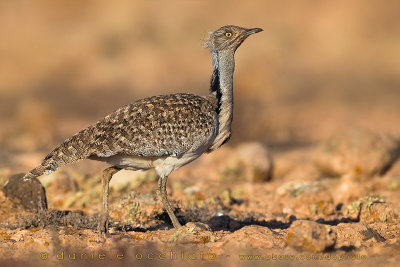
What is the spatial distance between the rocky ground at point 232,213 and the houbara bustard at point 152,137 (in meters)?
0.60

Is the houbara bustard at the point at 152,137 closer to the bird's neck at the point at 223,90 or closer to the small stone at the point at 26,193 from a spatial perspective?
the bird's neck at the point at 223,90

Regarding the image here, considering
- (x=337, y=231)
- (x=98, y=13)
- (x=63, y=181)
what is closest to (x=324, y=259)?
(x=337, y=231)

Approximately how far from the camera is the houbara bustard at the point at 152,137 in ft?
18.8

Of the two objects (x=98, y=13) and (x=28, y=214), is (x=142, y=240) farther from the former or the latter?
(x=98, y=13)

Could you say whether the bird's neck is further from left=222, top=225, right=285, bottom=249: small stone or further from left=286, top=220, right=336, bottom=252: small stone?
left=286, top=220, right=336, bottom=252: small stone

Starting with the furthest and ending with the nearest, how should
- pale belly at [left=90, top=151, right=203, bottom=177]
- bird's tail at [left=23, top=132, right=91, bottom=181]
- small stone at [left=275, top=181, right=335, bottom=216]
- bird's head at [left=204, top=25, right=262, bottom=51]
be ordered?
small stone at [left=275, top=181, right=335, bottom=216] < bird's head at [left=204, top=25, right=262, bottom=51] < pale belly at [left=90, top=151, right=203, bottom=177] < bird's tail at [left=23, top=132, right=91, bottom=181]

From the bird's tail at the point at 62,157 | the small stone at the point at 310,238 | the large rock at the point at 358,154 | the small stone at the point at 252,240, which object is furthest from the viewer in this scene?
the large rock at the point at 358,154

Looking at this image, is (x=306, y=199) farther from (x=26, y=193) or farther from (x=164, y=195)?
(x=26, y=193)

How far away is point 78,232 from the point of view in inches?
234

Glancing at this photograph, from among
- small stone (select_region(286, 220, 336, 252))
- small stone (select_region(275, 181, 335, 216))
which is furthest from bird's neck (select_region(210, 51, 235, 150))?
small stone (select_region(275, 181, 335, 216))

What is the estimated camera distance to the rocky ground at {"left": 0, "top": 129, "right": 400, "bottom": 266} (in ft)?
16.8

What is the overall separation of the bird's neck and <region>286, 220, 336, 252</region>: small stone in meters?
1.56

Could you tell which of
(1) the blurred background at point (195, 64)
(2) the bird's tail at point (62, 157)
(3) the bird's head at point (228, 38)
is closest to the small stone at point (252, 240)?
(2) the bird's tail at point (62, 157)

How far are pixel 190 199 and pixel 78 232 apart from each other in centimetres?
246
